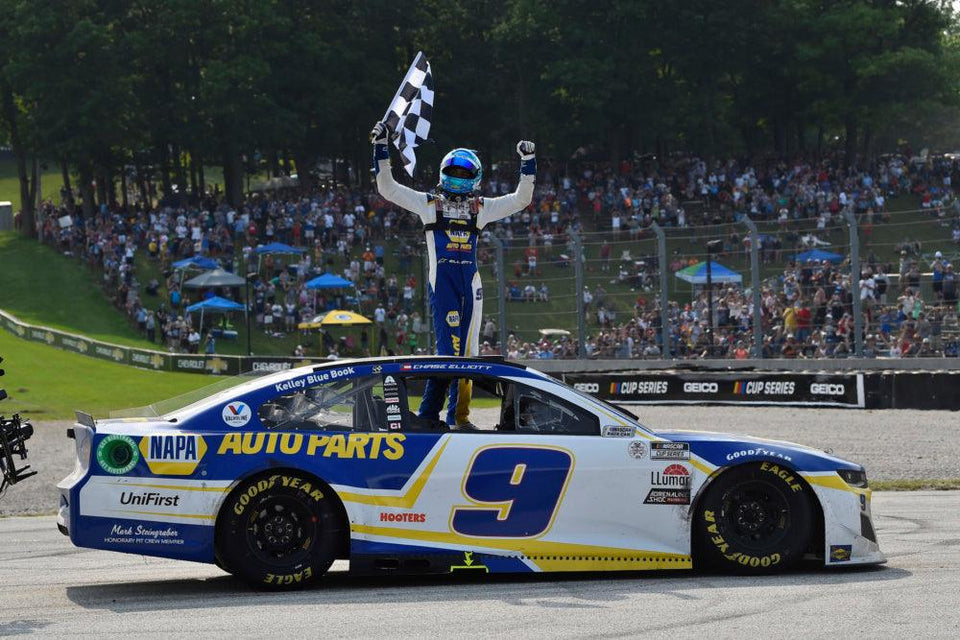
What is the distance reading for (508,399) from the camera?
26.9 ft

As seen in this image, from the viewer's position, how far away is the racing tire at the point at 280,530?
7738 millimetres

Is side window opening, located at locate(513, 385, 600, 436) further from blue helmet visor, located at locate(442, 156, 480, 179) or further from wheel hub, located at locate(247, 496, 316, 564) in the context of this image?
blue helmet visor, located at locate(442, 156, 480, 179)

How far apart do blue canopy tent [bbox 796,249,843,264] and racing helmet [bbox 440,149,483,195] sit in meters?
10.1

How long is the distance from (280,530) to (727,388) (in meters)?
13.3

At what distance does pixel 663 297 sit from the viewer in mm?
20844

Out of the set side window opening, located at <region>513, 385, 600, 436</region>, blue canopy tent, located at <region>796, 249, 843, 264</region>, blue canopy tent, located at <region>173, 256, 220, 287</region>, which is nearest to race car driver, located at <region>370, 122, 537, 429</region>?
side window opening, located at <region>513, 385, 600, 436</region>

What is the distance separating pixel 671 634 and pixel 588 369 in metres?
15.2

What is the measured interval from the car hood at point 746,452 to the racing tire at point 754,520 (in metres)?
0.06

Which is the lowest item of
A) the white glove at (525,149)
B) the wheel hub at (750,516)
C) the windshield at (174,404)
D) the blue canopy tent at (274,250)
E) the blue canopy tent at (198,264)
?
the wheel hub at (750,516)

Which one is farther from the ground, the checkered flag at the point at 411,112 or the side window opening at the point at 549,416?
the checkered flag at the point at 411,112

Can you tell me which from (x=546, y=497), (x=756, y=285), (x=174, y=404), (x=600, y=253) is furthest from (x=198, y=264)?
(x=546, y=497)

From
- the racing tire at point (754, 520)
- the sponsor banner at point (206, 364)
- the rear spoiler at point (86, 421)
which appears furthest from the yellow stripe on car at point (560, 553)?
the sponsor banner at point (206, 364)

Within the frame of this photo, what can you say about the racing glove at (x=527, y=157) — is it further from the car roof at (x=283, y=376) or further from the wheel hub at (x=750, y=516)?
the wheel hub at (x=750, y=516)

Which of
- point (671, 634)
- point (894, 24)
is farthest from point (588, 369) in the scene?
point (894, 24)
